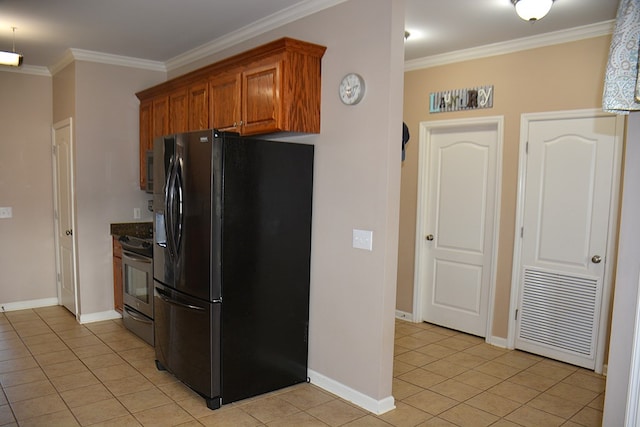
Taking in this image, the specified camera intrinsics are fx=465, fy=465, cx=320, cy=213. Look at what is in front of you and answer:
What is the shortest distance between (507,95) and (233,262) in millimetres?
2859

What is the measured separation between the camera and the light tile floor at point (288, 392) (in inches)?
113

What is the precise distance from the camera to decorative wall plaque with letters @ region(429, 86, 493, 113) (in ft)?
14.1

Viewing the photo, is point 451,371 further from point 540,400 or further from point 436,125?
point 436,125

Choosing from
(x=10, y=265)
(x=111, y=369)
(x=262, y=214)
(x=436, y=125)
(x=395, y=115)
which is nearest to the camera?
(x=395, y=115)

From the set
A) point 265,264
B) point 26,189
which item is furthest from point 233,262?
point 26,189

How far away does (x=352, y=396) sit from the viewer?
3092mm

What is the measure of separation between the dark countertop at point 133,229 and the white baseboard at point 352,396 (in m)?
2.45

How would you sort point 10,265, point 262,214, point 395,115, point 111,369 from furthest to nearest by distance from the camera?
1. point 10,265
2. point 111,369
3. point 262,214
4. point 395,115

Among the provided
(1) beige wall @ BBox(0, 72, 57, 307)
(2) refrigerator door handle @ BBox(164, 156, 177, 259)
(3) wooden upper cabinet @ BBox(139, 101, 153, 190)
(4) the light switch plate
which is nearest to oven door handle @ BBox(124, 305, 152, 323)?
(2) refrigerator door handle @ BBox(164, 156, 177, 259)

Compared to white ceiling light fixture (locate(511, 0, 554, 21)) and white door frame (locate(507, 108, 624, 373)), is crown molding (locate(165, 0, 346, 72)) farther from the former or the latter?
white door frame (locate(507, 108, 624, 373))

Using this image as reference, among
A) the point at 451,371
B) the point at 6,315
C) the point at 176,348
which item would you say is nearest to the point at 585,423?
the point at 451,371

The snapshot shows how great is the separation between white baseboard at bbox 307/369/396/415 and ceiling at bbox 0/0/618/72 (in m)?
2.60

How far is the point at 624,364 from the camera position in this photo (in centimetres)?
204

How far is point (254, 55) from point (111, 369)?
2615mm
